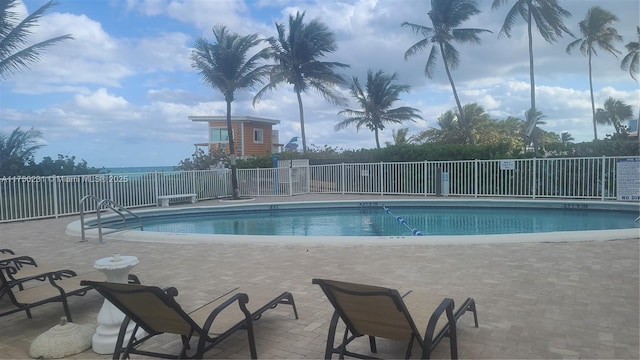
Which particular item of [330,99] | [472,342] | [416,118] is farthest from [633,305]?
[416,118]

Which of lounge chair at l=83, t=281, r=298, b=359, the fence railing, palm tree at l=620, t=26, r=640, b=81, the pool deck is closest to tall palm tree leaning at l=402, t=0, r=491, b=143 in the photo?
the fence railing

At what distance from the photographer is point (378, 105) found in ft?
107

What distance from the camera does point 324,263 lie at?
586cm

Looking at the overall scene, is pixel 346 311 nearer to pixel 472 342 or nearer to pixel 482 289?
pixel 472 342

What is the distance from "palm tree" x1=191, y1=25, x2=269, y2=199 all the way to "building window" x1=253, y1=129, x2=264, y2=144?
1250 centimetres

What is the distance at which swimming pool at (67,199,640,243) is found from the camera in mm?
10500

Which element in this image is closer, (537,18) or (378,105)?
(537,18)

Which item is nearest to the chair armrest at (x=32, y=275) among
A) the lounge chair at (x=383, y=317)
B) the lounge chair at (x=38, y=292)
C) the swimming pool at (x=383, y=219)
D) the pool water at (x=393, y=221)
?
the lounge chair at (x=38, y=292)

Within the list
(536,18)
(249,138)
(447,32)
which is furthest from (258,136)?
(536,18)

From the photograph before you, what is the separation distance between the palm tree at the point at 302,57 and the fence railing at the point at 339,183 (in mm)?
8552

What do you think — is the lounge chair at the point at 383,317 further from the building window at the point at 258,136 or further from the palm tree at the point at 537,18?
the building window at the point at 258,136

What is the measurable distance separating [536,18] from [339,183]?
13770mm

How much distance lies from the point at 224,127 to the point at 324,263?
84.6ft

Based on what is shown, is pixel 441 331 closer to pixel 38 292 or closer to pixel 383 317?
pixel 383 317
